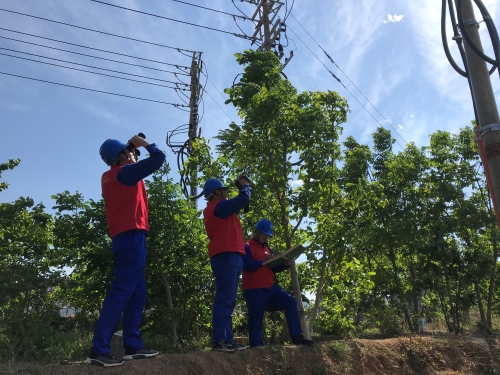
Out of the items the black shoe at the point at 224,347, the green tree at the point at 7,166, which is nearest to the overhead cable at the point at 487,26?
the black shoe at the point at 224,347

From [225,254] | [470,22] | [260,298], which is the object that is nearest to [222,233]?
[225,254]

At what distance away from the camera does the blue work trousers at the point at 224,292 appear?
15.6ft

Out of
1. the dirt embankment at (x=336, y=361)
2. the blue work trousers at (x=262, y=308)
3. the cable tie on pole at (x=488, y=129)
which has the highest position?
the cable tie on pole at (x=488, y=129)

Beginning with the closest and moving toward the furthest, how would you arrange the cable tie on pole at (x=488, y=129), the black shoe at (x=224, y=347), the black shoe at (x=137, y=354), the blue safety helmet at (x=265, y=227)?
the cable tie on pole at (x=488, y=129), the black shoe at (x=137, y=354), the black shoe at (x=224, y=347), the blue safety helmet at (x=265, y=227)

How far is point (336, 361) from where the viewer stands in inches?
208

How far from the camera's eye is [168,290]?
6129 mm

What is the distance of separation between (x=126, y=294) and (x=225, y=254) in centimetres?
127

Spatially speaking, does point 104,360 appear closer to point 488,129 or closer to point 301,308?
point 301,308

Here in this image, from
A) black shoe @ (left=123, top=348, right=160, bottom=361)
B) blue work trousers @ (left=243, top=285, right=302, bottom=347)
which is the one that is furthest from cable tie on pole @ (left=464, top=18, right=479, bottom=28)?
black shoe @ (left=123, top=348, right=160, bottom=361)

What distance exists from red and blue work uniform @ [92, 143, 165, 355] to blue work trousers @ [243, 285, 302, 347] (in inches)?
65.8

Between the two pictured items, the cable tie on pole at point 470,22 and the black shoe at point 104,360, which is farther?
the cable tie on pole at point 470,22

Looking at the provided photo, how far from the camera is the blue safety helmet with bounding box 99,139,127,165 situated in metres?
4.51

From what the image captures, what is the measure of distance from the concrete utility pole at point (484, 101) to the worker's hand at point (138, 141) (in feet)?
10.1

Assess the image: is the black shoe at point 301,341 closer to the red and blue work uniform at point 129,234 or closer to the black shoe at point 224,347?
the black shoe at point 224,347
